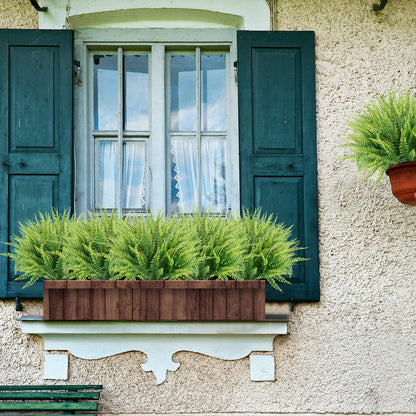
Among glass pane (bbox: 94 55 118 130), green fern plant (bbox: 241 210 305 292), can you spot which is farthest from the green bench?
glass pane (bbox: 94 55 118 130)

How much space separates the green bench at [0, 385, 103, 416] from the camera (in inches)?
148

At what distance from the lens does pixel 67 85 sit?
169 inches

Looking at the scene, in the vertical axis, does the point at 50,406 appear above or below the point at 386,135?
below

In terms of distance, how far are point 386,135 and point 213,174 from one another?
1247mm

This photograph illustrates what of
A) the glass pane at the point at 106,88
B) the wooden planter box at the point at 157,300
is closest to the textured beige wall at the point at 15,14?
the glass pane at the point at 106,88

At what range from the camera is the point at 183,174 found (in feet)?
14.7

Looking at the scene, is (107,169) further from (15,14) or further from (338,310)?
(338,310)

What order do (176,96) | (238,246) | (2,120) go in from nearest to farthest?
1. (238,246)
2. (2,120)
3. (176,96)

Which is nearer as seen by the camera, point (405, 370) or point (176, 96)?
point (405, 370)

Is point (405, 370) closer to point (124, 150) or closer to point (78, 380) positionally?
point (78, 380)

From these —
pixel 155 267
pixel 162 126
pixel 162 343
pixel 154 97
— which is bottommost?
pixel 162 343

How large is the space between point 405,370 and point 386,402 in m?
0.24

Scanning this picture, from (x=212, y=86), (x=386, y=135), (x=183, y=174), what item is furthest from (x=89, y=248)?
(x=386, y=135)

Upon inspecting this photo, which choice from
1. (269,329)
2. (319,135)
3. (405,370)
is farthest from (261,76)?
(405,370)
